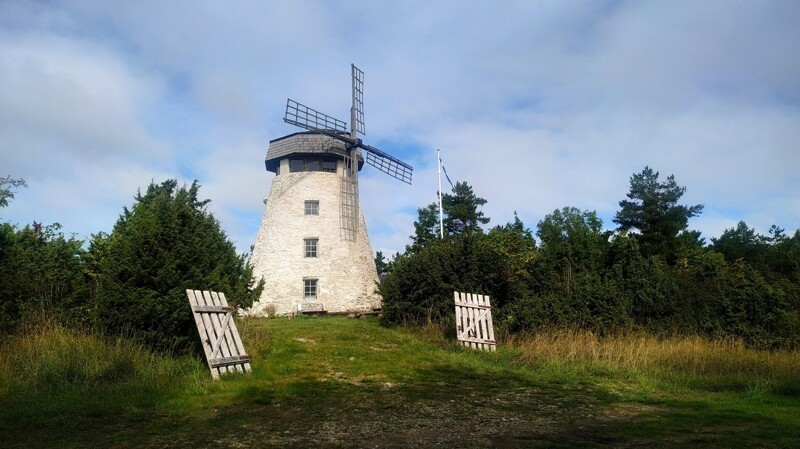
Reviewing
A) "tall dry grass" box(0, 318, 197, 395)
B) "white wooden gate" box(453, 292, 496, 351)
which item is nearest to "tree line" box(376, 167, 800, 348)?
"white wooden gate" box(453, 292, 496, 351)

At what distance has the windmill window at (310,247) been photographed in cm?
3288

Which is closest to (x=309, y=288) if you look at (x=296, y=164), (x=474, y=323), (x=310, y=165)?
(x=310, y=165)

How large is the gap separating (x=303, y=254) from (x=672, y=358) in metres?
23.0

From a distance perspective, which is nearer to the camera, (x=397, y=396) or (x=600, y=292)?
(x=397, y=396)

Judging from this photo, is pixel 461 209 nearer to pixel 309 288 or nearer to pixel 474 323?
pixel 309 288

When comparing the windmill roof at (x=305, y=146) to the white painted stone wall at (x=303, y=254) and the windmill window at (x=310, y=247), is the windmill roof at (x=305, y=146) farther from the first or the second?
the windmill window at (x=310, y=247)

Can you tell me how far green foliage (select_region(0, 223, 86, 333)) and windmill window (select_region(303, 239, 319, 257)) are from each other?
1866 cm

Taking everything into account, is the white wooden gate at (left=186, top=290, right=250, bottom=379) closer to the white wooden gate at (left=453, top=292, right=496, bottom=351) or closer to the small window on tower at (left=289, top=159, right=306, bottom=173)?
the white wooden gate at (left=453, top=292, right=496, bottom=351)

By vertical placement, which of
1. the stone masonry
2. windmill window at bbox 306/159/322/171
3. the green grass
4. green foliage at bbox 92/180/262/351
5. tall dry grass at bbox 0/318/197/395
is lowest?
the green grass

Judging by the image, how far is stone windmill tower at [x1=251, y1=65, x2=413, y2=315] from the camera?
105 feet

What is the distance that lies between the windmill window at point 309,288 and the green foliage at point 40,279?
18273 millimetres

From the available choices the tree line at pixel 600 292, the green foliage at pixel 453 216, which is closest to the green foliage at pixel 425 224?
the green foliage at pixel 453 216

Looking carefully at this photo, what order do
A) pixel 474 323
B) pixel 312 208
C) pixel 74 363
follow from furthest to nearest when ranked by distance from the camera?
pixel 312 208
pixel 474 323
pixel 74 363

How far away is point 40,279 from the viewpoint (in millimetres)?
12188
